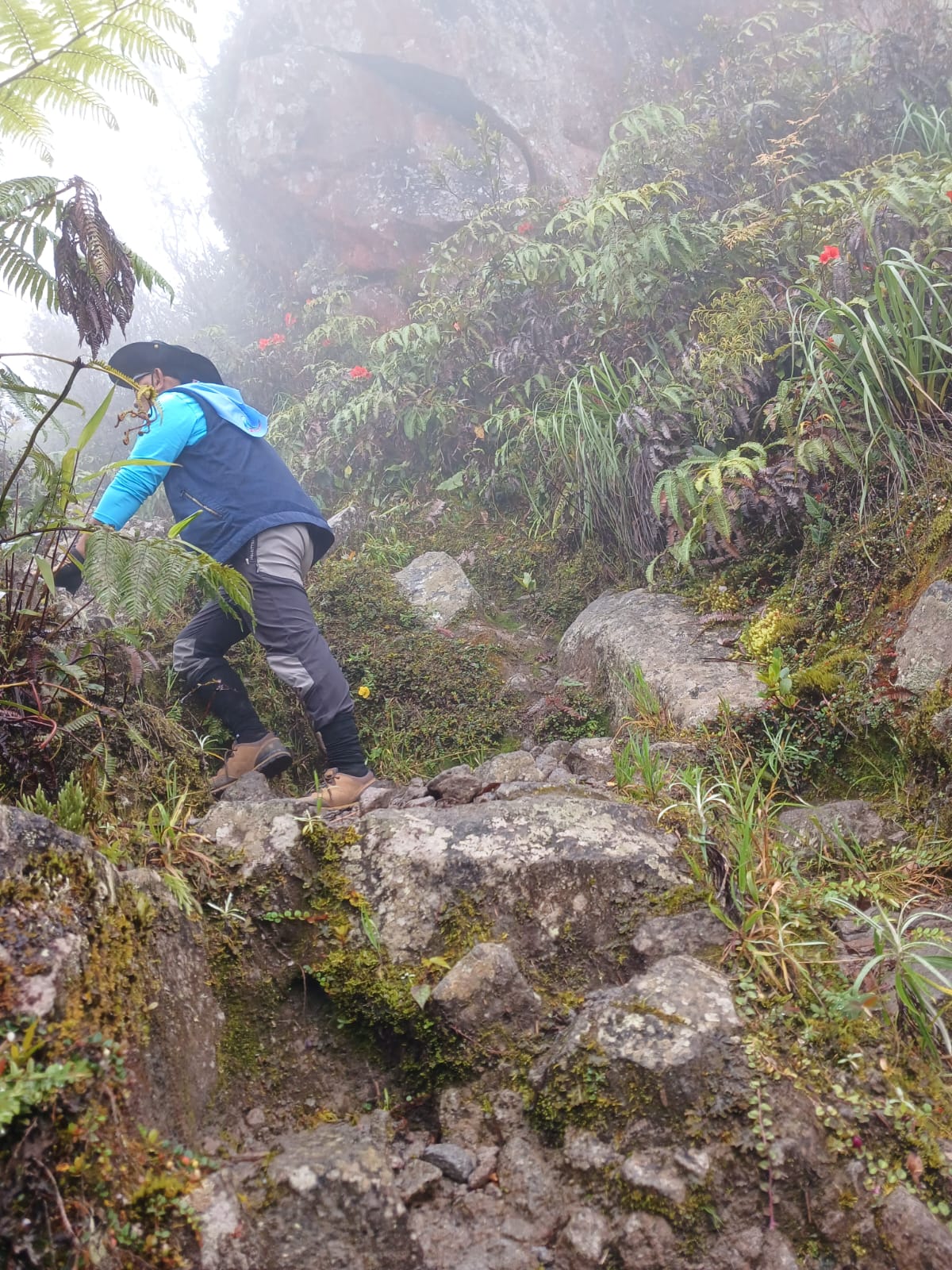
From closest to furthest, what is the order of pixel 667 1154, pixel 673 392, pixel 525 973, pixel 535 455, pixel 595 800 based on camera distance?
pixel 667 1154, pixel 525 973, pixel 595 800, pixel 673 392, pixel 535 455

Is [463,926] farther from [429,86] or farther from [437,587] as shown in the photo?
[429,86]

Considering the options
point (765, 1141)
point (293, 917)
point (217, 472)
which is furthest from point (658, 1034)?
point (217, 472)

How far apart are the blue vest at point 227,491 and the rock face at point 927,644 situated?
277 cm

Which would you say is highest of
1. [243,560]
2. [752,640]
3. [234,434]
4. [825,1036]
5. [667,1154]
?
[234,434]

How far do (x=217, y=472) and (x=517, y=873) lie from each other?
2499 millimetres

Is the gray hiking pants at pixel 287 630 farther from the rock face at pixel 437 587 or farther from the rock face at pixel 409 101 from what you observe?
the rock face at pixel 409 101

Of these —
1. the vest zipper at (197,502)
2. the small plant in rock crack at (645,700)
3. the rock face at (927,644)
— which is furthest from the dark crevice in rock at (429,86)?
the rock face at (927,644)

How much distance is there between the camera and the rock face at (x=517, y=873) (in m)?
2.36

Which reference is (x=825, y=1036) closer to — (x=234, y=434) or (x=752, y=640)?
(x=752, y=640)

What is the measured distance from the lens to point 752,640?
13.0 feet

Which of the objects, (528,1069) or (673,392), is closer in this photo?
(528,1069)

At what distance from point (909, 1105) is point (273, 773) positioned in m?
2.89

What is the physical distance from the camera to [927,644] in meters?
3.09

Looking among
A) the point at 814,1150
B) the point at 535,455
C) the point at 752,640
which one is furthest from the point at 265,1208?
the point at 535,455
